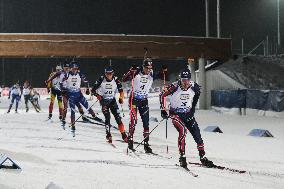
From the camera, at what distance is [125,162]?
9.60 m

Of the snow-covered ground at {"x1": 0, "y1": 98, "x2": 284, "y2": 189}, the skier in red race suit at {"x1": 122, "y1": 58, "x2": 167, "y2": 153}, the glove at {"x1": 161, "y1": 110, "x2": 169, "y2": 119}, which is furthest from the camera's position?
the skier in red race suit at {"x1": 122, "y1": 58, "x2": 167, "y2": 153}

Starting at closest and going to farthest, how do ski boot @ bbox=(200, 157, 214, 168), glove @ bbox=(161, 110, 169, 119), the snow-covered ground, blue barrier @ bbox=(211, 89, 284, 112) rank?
the snow-covered ground
ski boot @ bbox=(200, 157, 214, 168)
glove @ bbox=(161, 110, 169, 119)
blue barrier @ bbox=(211, 89, 284, 112)

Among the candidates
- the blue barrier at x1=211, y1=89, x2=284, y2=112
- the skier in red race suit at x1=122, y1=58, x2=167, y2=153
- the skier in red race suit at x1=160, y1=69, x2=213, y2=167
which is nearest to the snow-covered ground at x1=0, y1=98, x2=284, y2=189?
the skier in red race suit at x1=160, y1=69, x2=213, y2=167

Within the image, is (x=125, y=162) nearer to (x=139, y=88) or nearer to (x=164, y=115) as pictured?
(x=164, y=115)

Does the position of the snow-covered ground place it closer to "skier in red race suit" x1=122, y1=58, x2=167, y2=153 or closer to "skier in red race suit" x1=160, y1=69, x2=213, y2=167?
"skier in red race suit" x1=160, y1=69, x2=213, y2=167

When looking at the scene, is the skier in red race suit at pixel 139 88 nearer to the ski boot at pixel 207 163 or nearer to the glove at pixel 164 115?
the glove at pixel 164 115

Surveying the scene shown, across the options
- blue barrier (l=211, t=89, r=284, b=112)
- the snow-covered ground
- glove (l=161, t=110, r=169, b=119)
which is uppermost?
glove (l=161, t=110, r=169, b=119)

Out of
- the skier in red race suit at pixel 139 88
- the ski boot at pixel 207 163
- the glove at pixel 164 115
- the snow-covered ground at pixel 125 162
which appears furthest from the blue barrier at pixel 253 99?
the glove at pixel 164 115

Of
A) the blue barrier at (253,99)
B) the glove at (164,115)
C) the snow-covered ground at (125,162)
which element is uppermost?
the glove at (164,115)

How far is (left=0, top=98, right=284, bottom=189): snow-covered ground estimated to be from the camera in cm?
743

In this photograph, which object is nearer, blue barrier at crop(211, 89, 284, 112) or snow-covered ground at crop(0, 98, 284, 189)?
snow-covered ground at crop(0, 98, 284, 189)

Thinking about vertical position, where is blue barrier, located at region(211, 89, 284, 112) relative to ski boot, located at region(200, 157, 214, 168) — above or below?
above

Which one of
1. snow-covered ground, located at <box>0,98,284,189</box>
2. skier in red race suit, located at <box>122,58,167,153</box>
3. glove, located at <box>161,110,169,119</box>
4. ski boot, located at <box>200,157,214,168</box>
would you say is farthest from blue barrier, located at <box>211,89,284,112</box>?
glove, located at <box>161,110,169,119</box>

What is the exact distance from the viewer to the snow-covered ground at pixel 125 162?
743 centimetres
